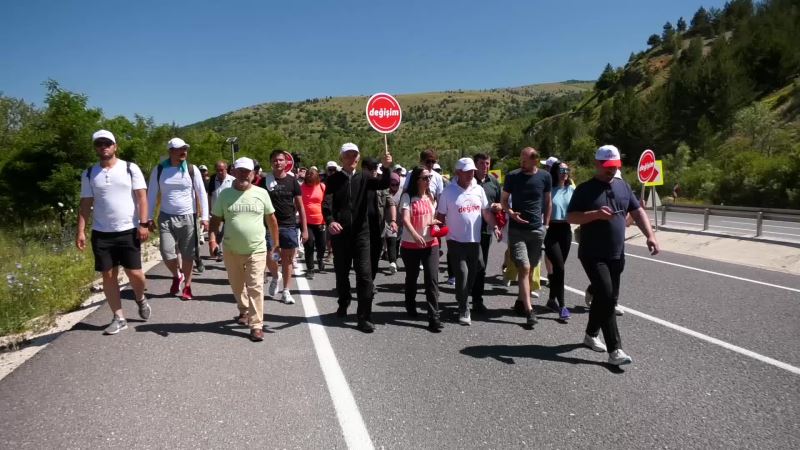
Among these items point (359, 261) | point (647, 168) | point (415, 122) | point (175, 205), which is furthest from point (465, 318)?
point (415, 122)

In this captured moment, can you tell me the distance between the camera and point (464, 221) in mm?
5645

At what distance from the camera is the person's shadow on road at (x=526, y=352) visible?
15.2ft

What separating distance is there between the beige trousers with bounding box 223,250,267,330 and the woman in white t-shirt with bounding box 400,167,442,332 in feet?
5.43

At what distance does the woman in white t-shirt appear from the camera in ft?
18.6

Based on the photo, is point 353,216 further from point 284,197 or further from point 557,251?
point 557,251

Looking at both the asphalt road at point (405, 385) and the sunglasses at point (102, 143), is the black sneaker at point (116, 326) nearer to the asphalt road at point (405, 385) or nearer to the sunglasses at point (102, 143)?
the asphalt road at point (405, 385)

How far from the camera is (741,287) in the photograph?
7.73 m

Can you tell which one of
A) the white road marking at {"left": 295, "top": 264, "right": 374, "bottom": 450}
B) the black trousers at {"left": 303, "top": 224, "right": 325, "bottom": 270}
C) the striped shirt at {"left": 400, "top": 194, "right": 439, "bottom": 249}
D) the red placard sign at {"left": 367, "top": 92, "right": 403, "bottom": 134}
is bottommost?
the white road marking at {"left": 295, "top": 264, "right": 374, "bottom": 450}

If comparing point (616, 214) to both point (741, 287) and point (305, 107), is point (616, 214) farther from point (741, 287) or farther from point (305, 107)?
point (305, 107)

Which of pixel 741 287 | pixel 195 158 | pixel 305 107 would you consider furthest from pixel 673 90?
pixel 305 107

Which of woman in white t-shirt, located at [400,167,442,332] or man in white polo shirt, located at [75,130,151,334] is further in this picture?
woman in white t-shirt, located at [400,167,442,332]

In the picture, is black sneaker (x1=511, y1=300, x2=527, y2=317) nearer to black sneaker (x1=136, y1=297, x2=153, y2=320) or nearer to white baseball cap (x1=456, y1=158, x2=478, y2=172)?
white baseball cap (x1=456, y1=158, x2=478, y2=172)

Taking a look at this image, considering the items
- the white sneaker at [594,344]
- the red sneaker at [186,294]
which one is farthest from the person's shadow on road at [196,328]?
the white sneaker at [594,344]

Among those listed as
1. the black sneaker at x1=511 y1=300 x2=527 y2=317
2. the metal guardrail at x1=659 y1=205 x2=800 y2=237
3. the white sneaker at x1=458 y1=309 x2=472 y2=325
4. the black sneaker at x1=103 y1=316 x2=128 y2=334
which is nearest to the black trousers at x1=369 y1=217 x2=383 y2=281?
the white sneaker at x1=458 y1=309 x2=472 y2=325
